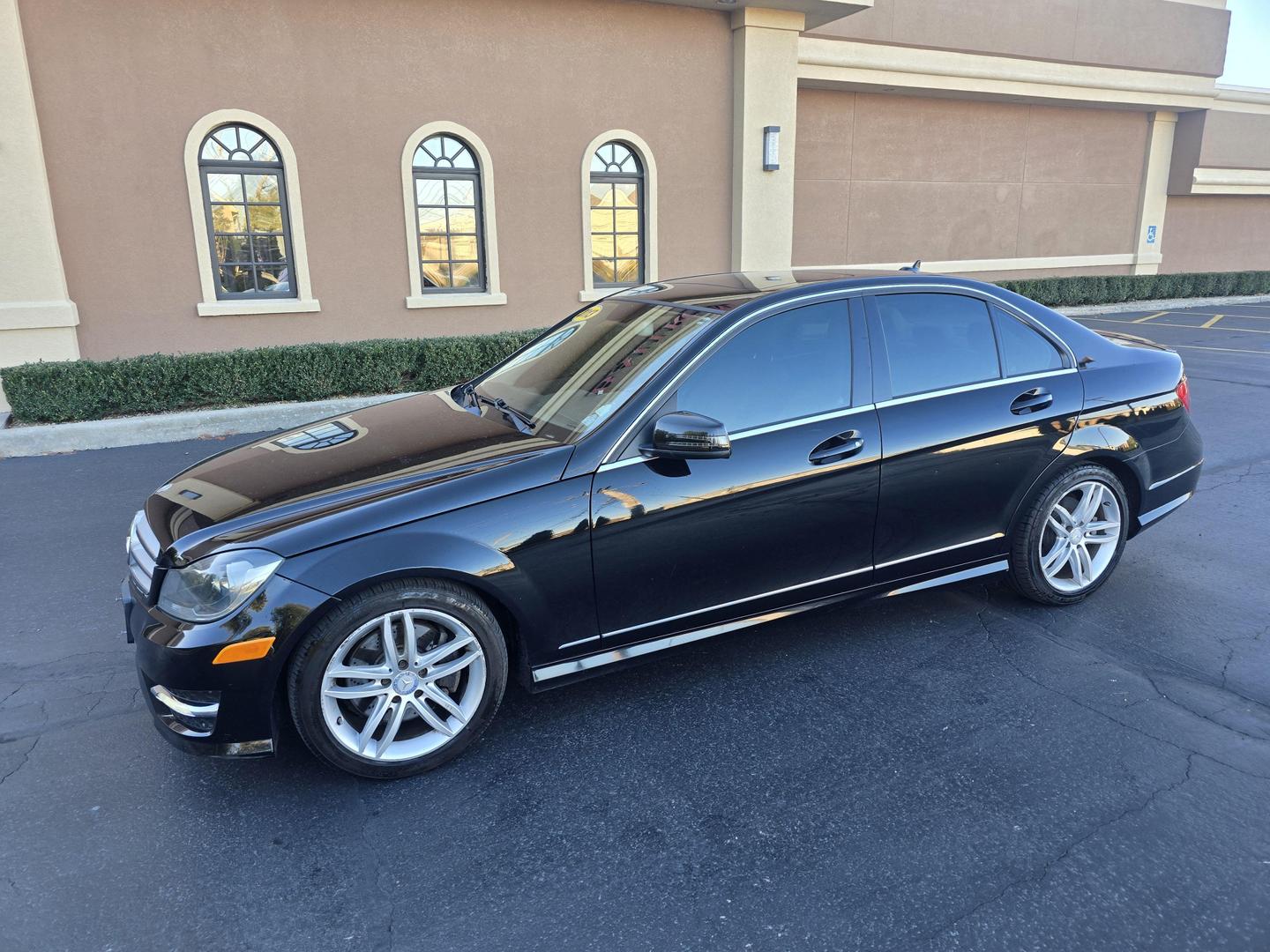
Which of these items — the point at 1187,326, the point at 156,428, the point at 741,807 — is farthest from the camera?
the point at 1187,326

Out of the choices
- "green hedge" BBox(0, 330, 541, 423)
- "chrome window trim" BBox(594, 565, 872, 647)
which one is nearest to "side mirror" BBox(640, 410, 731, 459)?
"chrome window trim" BBox(594, 565, 872, 647)

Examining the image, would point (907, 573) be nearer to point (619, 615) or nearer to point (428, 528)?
point (619, 615)

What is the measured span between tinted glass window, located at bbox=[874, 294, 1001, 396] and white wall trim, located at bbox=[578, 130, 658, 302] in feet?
26.4

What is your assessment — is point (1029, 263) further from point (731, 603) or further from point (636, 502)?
point (636, 502)

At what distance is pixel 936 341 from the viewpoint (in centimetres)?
406

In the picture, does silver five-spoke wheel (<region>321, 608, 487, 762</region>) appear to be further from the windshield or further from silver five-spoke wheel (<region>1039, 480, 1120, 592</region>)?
silver five-spoke wheel (<region>1039, 480, 1120, 592</region>)

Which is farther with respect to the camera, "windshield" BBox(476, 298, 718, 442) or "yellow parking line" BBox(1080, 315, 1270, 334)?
"yellow parking line" BBox(1080, 315, 1270, 334)

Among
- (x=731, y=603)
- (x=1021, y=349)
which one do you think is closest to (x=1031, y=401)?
(x=1021, y=349)

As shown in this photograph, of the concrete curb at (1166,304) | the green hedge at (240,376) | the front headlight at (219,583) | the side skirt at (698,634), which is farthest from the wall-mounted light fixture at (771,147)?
the front headlight at (219,583)

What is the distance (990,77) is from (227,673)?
56.4ft

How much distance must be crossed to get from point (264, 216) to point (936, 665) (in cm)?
941

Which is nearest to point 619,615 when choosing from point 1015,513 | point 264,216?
point 1015,513

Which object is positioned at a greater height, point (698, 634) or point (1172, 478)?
point (1172, 478)

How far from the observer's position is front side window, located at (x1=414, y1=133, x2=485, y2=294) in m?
11.0
